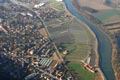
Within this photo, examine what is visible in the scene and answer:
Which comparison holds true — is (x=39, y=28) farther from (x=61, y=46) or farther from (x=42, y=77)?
(x=42, y=77)

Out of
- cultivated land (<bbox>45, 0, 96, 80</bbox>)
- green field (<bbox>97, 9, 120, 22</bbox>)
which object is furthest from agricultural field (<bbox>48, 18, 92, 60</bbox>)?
green field (<bbox>97, 9, 120, 22</bbox>)

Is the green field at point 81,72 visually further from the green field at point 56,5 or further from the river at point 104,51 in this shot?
the green field at point 56,5

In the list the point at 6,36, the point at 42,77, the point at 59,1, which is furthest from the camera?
the point at 59,1

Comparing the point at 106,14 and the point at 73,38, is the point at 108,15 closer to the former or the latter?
the point at 106,14

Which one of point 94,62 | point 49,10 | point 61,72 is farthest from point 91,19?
point 61,72

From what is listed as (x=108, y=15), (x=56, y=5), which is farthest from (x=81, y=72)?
(x=56, y=5)

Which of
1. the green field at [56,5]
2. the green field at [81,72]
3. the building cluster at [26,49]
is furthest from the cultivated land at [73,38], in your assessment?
the building cluster at [26,49]

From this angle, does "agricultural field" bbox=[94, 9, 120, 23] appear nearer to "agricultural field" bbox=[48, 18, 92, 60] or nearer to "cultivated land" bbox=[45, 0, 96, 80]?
"cultivated land" bbox=[45, 0, 96, 80]
